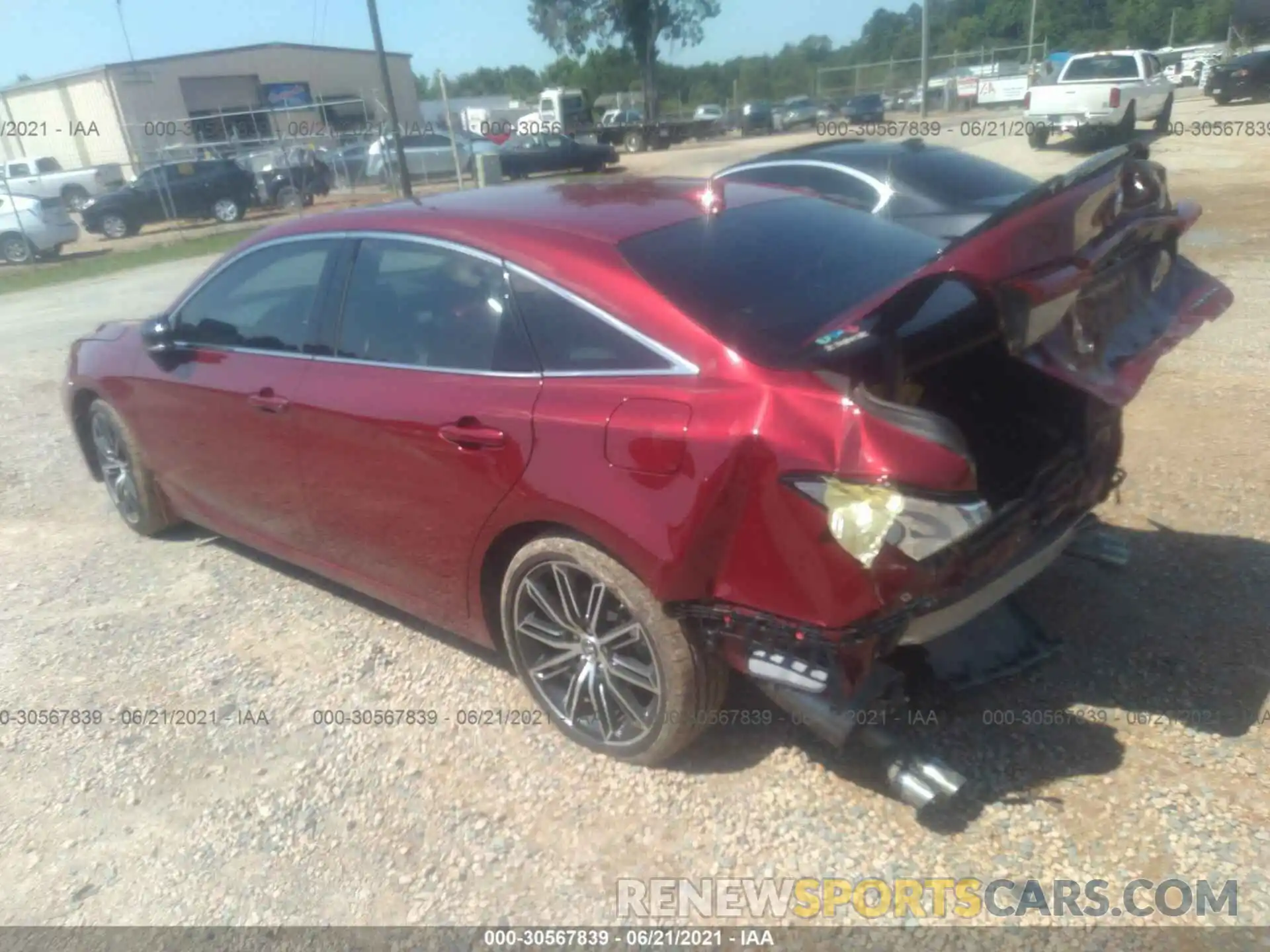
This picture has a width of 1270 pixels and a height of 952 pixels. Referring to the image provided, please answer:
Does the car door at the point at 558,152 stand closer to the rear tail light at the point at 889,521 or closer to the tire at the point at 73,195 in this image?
the tire at the point at 73,195

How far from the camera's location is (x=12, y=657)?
4.09 meters

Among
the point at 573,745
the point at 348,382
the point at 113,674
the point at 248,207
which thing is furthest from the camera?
the point at 248,207

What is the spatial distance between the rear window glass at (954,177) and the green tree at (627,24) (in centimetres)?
4901

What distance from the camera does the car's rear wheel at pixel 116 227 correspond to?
81.9 feet

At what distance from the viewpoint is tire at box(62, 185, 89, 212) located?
1141 inches

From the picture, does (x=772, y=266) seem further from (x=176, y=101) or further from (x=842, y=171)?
(x=176, y=101)

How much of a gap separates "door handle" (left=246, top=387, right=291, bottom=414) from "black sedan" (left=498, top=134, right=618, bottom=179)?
2767 cm

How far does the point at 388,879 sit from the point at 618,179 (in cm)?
276

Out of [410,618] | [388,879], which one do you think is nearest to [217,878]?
[388,879]

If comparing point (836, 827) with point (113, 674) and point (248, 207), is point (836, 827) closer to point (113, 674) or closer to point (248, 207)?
point (113, 674)

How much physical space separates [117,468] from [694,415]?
3.85 metres

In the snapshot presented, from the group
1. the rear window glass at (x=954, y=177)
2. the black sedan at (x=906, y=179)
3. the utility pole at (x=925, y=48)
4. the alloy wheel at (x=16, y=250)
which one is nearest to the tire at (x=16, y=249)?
the alloy wheel at (x=16, y=250)

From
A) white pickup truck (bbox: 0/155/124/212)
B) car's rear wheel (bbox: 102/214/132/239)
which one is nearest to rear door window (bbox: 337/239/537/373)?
car's rear wheel (bbox: 102/214/132/239)

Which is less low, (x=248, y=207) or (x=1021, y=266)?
(x=1021, y=266)
